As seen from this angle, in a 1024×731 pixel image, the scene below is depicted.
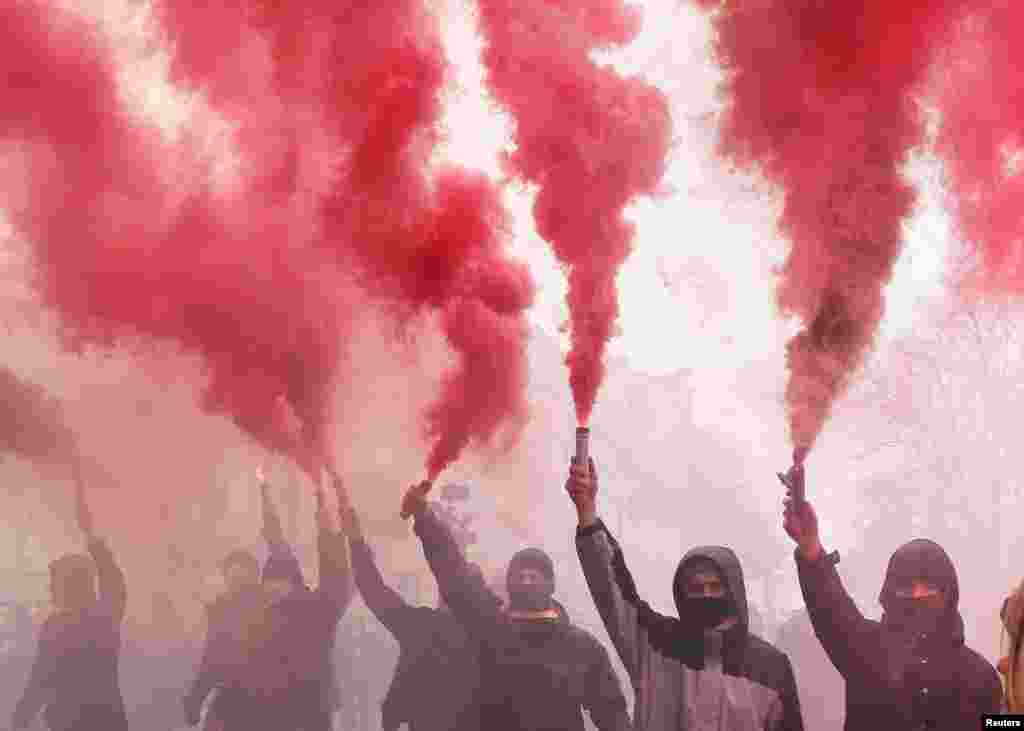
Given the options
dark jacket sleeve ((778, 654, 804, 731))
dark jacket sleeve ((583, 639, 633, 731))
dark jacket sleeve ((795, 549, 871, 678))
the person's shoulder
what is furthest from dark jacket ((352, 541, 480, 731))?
the person's shoulder

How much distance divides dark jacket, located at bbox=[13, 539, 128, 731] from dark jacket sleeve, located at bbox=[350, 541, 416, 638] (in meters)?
3.02

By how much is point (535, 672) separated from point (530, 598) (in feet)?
2.31

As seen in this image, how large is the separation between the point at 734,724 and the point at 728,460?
47383 millimetres

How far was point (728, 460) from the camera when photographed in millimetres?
55125

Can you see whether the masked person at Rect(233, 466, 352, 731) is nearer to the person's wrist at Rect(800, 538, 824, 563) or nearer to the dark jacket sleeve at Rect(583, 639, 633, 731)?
the dark jacket sleeve at Rect(583, 639, 633, 731)

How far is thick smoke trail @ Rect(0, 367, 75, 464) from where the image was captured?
1859 centimetres

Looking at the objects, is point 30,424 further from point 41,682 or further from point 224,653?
point 224,653

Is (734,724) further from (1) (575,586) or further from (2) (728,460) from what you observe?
(2) (728,460)

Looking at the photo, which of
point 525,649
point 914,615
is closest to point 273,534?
point 525,649

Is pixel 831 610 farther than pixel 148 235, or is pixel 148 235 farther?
pixel 148 235

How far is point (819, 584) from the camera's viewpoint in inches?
329

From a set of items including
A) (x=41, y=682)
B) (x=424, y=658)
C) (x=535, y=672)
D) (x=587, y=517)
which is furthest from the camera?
(x=41, y=682)

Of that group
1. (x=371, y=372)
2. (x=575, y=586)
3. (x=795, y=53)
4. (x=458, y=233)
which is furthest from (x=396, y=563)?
(x=795, y=53)

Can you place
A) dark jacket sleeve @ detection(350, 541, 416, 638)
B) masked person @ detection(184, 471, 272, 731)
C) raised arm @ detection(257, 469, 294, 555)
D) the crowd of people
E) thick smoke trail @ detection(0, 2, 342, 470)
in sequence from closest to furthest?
the crowd of people, dark jacket sleeve @ detection(350, 541, 416, 638), masked person @ detection(184, 471, 272, 731), raised arm @ detection(257, 469, 294, 555), thick smoke trail @ detection(0, 2, 342, 470)
